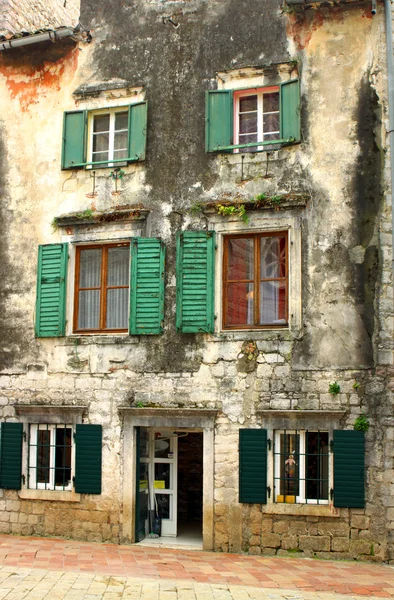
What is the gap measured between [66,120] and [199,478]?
750cm

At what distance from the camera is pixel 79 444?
40.2 feet

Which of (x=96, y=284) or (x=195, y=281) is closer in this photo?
(x=195, y=281)

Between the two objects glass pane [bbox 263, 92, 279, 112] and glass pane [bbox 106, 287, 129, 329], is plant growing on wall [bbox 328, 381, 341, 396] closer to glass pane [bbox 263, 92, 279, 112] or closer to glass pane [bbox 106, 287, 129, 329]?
glass pane [bbox 106, 287, 129, 329]

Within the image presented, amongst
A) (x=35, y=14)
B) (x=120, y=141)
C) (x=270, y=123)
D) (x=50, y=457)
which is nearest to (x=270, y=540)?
(x=50, y=457)

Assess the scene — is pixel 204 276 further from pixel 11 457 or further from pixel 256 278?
pixel 11 457

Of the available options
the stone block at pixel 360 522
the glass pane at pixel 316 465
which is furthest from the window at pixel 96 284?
the stone block at pixel 360 522

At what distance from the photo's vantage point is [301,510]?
11109mm

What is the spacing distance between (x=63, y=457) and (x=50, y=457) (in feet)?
0.78

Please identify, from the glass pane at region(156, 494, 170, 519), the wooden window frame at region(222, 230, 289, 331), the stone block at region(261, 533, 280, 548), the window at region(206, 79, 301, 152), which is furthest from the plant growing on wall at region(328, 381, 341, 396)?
the window at region(206, 79, 301, 152)

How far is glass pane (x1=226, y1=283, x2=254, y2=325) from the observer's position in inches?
470

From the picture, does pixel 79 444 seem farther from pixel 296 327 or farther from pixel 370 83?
pixel 370 83

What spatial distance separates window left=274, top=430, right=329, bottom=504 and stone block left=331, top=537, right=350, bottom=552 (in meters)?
0.58

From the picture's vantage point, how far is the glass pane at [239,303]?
39.2 ft

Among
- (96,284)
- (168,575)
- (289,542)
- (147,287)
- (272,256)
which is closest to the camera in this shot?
(168,575)
